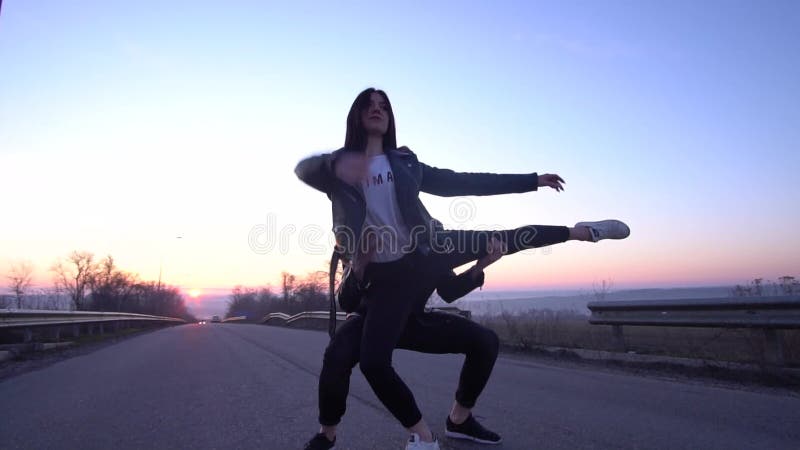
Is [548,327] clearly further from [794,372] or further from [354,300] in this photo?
[354,300]

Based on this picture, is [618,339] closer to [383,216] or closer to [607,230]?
[607,230]

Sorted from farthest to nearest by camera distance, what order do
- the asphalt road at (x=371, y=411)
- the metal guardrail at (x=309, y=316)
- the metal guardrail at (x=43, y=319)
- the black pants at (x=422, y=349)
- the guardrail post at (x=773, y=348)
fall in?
the metal guardrail at (x=309, y=316), the metal guardrail at (x=43, y=319), the guardrail post at (x=773, y=348), the asphalt road at (x=371, y=411), the black pants at (x=422, y=349)

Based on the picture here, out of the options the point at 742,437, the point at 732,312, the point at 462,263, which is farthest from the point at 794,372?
the point at 462,263

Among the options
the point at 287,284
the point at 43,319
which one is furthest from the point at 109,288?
the point at 43,319

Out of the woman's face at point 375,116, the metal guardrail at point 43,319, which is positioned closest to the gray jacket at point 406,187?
the woman's face at point 375,116

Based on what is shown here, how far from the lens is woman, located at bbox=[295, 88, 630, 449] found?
2.81m

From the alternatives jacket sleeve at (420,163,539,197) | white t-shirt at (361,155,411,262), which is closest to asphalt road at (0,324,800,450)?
white t-shirt at (361,155,411,262)

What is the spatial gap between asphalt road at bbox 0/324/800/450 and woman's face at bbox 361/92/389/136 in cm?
187

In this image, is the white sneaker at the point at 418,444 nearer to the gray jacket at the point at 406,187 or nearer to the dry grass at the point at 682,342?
the gray jacket at the point at 406,187

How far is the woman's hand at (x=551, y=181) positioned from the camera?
3117 mm

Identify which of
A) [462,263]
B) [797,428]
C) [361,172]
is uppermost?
[361,172]

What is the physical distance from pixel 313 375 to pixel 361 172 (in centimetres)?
Result: 432

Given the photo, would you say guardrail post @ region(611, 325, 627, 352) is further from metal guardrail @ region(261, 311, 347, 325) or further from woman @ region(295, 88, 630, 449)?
metal guardrail @ region(261, 311, 347, 325)

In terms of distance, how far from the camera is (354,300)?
2.99m
